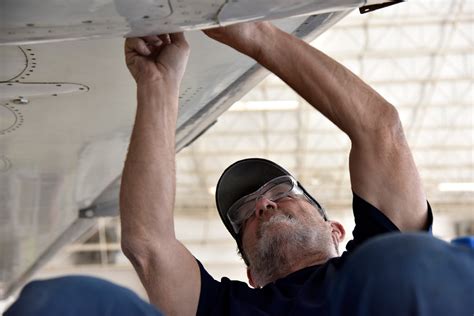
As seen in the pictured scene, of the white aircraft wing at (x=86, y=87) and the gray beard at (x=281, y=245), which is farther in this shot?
the gray beard at (x=281, y=245)

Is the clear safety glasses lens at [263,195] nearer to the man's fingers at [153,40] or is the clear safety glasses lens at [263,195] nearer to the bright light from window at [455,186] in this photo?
the man's fingers at [153,40]

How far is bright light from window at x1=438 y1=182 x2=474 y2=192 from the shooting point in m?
31.1

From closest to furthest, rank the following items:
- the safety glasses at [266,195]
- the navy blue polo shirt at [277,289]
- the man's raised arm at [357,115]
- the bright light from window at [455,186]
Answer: the navy blue polo shirt at [277,289], the man's raised arm at [357,115], the safety glasses at [266,195], the bright light from window at [455,186]

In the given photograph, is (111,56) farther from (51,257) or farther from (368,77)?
(368,77)

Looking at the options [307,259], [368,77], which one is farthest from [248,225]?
[368,77]

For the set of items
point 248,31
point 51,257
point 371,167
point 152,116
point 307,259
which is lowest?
point 51,257

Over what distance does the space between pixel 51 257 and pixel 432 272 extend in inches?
410

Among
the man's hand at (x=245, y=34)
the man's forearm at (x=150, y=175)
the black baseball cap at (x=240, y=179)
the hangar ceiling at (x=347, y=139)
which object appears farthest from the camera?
the hangar ceiling at (x=347, y=139)

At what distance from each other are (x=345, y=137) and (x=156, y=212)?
80.6ft

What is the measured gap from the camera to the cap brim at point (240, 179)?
3920 mm

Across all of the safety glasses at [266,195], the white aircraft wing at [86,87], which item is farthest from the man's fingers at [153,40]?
the safety glasses at [266,195]

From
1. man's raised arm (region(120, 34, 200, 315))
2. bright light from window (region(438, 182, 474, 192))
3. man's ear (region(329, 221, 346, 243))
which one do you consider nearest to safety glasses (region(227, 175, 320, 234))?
man's ear (region(329, 221, 346, 243))

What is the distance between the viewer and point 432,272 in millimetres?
1541

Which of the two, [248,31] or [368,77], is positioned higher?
[248,31]
